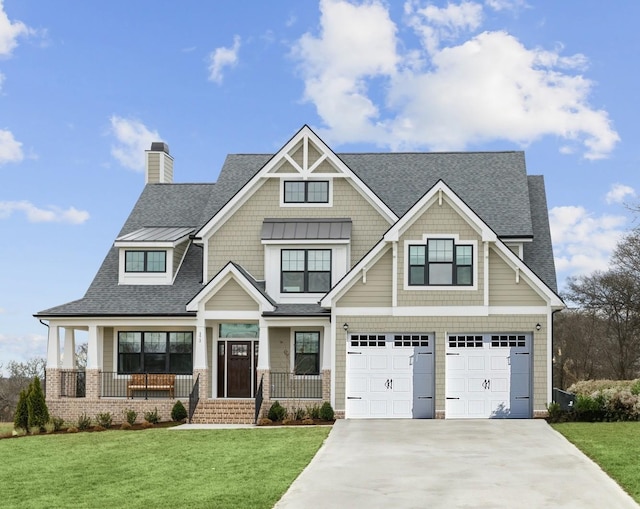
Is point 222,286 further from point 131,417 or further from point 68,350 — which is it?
point 68,350

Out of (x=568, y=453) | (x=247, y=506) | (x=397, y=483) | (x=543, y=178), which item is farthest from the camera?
(x=543, y=178)

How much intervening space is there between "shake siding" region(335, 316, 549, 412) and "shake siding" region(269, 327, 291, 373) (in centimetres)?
356

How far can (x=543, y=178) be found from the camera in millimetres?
39062

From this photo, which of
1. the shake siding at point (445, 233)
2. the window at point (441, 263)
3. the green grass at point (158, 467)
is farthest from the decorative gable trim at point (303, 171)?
the green grass at point (158, 467)

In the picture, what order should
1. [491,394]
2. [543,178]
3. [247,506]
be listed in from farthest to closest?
[543,178] < [491,394] < [247,506]

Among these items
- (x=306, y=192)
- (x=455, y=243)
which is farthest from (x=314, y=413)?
(x=306, y=192)

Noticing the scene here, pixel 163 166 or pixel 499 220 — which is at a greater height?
pixel 163 166

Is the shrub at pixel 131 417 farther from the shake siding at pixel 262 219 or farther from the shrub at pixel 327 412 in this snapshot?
the shrub at pixel 327 412

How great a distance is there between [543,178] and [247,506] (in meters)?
26.6

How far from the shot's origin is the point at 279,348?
110ft

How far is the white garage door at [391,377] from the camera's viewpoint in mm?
30172

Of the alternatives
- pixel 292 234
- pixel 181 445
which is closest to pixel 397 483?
pixel 181 445

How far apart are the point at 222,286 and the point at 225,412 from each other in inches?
167

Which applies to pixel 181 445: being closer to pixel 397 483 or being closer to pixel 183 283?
pixel 397 483
